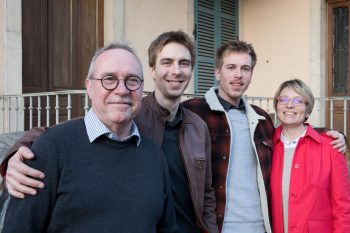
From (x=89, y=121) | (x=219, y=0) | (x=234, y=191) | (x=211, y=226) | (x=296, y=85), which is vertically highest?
(x=219, y=0)

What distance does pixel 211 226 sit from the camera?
78.5 inches

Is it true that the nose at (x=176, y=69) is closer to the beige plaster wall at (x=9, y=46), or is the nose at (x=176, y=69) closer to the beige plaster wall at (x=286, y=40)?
the beige plaster wall at (x=9, y=46)

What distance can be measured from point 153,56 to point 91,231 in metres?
0.92

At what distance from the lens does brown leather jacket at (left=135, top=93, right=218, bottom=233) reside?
6.18ft

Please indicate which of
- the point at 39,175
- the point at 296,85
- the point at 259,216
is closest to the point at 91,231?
the point at 39,175

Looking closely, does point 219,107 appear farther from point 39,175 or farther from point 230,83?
point 39,175

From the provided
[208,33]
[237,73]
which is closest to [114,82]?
[237,73]

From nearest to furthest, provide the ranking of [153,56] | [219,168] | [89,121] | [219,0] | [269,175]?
[89,121], [153,56], [219,168], [269,175], [219,0]

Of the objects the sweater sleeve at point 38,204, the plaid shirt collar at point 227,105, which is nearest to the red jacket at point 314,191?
the plaid shirt collar at point 227,105

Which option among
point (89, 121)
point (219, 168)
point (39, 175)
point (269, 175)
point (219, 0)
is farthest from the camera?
point (219, 0)

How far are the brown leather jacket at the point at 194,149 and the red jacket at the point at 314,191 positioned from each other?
1.45 feet

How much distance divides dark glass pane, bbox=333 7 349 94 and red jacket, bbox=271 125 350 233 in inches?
215

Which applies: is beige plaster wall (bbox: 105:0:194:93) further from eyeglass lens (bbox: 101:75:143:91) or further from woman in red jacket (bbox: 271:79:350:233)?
eyeglass lens (bbox: 101:75:143:91)

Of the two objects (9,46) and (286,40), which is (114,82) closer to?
(9,46)
